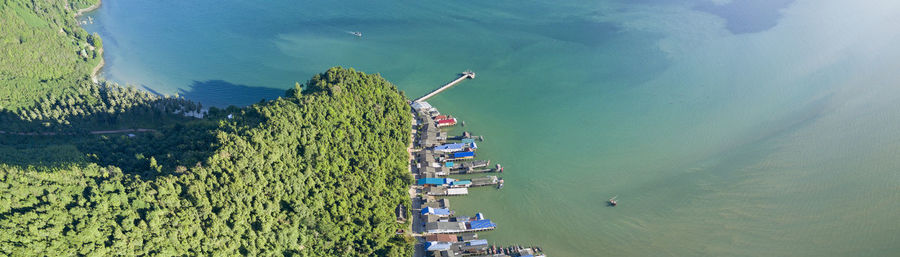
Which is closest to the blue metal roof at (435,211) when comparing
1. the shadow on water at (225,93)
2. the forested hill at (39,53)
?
the shadow on water at (225,93)

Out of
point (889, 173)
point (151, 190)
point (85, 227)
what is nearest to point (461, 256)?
point (151, 190)

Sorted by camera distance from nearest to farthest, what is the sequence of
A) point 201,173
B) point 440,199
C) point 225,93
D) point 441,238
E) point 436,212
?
point 201,173, point 441,238, point 436,212, point 440,199, point 225,93

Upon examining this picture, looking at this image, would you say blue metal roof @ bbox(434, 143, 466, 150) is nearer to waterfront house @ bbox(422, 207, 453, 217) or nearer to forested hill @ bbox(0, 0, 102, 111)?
waterfront house @ bbox(422, 207, 453, 217)

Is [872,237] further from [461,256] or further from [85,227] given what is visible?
[85,227]

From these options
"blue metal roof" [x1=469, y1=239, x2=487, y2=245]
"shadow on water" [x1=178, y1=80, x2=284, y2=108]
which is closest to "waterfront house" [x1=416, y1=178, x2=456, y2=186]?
"blue metal roof" [x1=469, y1=239, x2=487, y2=245]

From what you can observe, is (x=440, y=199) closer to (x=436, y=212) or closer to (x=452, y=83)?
(x=436, y=212)

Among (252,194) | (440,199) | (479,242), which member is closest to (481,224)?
(479,242)
